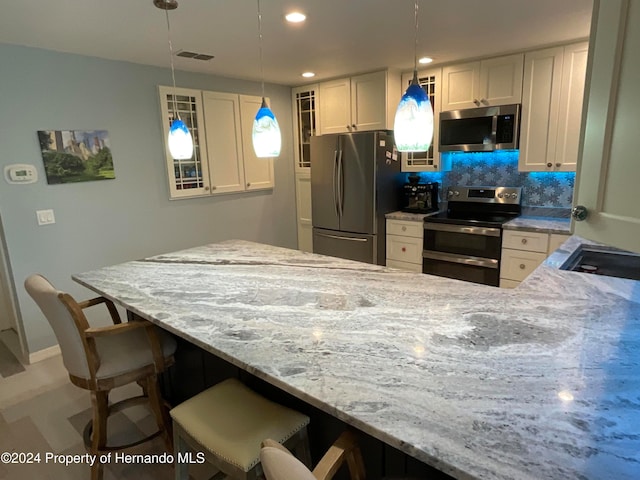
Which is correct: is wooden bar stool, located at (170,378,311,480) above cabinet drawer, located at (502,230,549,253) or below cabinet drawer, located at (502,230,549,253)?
below

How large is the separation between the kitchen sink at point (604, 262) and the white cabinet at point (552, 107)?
110 cm

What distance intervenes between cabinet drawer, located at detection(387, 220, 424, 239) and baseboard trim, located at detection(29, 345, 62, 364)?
311 cm

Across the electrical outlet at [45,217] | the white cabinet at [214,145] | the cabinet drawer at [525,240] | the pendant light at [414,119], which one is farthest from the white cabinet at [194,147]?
the cabinet drawer at [525,240]

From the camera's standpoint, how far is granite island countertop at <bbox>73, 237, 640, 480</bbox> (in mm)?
826

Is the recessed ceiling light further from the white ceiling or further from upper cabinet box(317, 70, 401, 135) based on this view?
upper cabinet box(317, 70, 401, 135)

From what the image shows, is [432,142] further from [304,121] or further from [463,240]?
[304,121]

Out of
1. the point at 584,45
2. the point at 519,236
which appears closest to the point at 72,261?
the point at 519,236

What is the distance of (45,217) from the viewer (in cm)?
297

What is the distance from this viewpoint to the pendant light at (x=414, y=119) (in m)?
1.68

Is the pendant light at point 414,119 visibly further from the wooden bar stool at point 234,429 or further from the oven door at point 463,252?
the oven door at point 463,252

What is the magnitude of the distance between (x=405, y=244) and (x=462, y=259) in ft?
1.95

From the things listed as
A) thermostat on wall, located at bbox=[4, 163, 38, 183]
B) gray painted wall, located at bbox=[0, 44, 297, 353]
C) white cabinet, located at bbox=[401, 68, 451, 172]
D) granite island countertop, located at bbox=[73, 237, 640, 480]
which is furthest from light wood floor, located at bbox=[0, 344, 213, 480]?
white cabinet, located at bbox=[401, 68, 451, 172]

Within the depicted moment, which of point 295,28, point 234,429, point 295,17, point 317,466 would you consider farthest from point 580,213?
point 295,28

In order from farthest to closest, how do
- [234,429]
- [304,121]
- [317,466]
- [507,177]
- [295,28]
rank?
1. [304,121]
2. [507,177]
3. [295,28]
4. [234,429]
5. [317,466]
